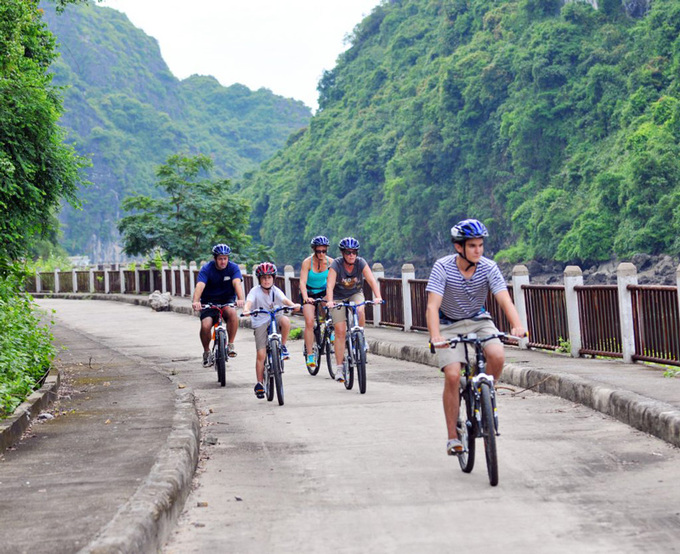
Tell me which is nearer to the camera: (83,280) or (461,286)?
(461,286)

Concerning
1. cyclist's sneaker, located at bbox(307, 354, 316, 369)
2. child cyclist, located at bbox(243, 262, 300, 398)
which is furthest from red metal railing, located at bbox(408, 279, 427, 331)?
child cyclist, located at bbox(243, 262, 300, 398)

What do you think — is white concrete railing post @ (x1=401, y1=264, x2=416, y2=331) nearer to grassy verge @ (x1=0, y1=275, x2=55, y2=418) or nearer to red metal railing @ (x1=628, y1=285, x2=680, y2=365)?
red metal railing @ (x1=628, y1=285, x2=680, y2=365)

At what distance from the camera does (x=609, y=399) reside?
9.77m

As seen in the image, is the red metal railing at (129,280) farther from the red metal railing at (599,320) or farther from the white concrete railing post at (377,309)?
the red metal railing at (599,320)

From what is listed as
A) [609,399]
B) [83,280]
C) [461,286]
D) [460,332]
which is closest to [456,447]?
[460,332]

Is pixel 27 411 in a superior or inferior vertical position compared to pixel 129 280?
inferior

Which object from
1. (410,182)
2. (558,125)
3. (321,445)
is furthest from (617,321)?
(410,182)

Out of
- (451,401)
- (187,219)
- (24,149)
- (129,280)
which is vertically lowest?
(451,401)

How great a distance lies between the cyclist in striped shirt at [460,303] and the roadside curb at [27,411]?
359cm

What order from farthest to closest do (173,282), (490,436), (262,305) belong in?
1. (173,282)
2. (262,305)
3. (490,436)

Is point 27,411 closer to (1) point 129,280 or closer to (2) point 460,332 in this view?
(2) point 460,332

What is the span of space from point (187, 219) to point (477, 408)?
3889 centimetres

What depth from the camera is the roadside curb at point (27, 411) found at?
8.43 meters

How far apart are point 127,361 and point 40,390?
5709 millimetres
